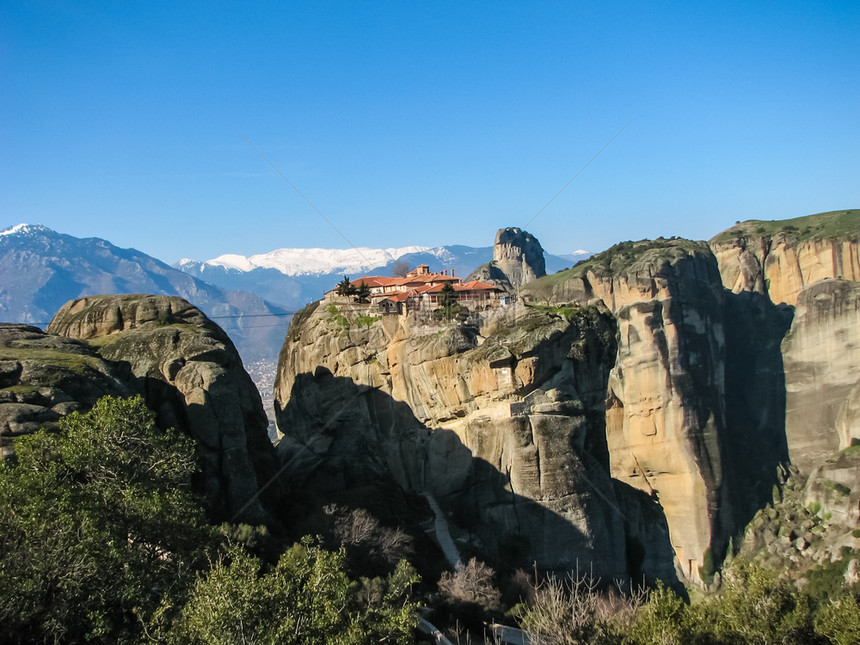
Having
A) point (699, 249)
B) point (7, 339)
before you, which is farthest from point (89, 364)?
point (699, 249)

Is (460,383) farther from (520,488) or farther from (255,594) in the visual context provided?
(255,594)

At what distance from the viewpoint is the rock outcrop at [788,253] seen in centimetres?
9744

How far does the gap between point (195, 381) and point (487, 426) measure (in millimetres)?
14677

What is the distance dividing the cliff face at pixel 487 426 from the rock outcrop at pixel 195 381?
7.39 meters

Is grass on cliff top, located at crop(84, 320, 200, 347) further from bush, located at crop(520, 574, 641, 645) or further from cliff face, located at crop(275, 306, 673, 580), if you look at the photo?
bush, located at crop(520, 574, 641, 645)

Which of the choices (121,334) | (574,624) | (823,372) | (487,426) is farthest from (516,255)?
(574,624)

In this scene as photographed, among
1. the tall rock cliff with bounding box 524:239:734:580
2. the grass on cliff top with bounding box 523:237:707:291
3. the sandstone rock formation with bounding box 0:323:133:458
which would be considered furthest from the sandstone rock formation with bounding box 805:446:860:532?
the sandstone rock formation with bounding box 0:323:133:458

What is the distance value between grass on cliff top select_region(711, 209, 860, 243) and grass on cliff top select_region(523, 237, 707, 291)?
278 inches

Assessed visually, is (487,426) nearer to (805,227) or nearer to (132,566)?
(132,566)

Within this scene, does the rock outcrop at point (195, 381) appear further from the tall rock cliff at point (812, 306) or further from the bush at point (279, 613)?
the tall rock cliff at point (812, 306)

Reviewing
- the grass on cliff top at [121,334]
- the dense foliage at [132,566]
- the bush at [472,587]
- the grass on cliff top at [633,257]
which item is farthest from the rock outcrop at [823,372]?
the dense foliage at [132,566]

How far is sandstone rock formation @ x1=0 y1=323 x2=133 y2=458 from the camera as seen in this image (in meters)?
25.6

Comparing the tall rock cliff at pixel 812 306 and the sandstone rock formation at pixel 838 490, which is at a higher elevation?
the tall rock cliff at pixel 812 306

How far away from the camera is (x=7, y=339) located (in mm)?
33750
